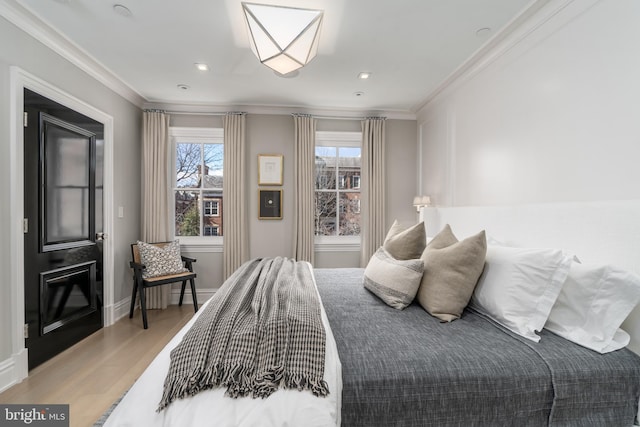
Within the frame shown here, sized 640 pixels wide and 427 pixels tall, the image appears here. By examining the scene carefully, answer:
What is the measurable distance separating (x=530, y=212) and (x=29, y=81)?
11.9 feet

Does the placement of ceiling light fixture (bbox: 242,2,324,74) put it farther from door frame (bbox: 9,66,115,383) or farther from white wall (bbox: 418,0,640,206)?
door frame (bbox: 9,66,115,383)

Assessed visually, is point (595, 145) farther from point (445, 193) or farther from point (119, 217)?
point (119, 217)

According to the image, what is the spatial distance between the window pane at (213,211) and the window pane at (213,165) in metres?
0.12

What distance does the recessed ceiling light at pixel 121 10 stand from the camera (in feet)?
6.17

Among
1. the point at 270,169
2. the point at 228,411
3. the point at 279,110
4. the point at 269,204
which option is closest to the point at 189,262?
the point at 269,204

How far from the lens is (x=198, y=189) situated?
3.75 metres

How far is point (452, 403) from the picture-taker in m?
1.01

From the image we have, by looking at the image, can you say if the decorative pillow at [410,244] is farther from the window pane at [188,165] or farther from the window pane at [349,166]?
the window pane at [188,165]

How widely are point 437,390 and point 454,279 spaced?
0.68 m

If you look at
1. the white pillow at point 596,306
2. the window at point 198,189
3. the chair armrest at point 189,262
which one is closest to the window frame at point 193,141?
the window at point 198,189

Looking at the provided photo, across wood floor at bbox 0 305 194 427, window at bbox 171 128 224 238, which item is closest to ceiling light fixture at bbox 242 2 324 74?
window at bbox 171 128 224 238

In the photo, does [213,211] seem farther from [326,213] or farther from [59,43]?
[59,43]

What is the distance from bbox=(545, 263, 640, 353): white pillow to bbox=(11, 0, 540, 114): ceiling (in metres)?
1.74

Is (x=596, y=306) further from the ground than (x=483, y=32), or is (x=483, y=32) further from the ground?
(x=483, y=32)
